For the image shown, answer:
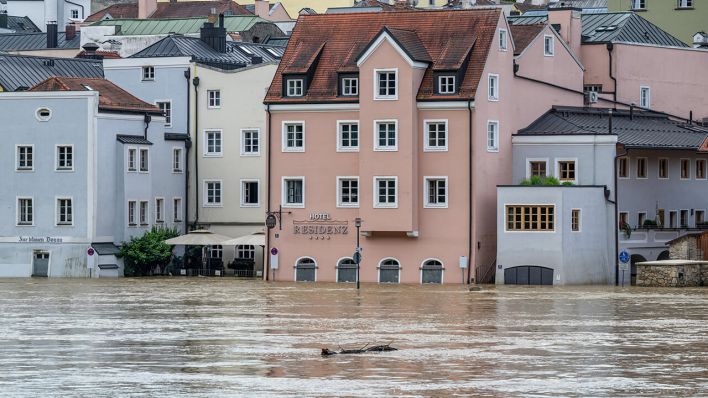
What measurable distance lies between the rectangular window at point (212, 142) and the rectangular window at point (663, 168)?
25664mm

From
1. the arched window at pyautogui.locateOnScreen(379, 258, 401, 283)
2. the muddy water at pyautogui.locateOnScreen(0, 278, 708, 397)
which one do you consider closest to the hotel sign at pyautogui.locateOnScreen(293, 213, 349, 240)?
the arched window at pyautogui.locateOnScreen(379, 258, 401, 283)

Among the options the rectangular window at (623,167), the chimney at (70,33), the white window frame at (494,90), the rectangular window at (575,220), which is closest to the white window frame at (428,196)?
the white window frame at (494,90)

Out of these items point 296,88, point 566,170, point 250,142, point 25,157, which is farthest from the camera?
point 250,142

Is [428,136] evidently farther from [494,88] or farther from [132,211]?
[132,211]

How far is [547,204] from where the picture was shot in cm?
9725

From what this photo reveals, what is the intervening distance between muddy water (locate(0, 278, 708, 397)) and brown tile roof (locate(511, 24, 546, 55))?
62.7ft

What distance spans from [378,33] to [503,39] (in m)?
6.95

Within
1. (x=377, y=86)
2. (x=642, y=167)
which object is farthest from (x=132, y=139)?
(x=642, y=167)

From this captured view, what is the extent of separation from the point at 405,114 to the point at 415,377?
51026 mm

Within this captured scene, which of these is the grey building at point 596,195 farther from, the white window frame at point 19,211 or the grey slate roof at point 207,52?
the white window frame at point 19,211

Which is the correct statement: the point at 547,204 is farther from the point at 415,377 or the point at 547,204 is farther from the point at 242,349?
the point at 415,377

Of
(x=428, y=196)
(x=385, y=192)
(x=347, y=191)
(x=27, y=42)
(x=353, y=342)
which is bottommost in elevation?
(x=353, y=342)

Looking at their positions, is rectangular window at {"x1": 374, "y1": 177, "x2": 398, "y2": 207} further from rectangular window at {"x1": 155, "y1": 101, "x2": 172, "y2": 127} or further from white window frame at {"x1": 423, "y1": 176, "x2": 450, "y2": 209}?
rectangular window at {"x1": 155, "y1": 101, "x2": 172, "y2": 127}

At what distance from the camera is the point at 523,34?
10788 centimetres
